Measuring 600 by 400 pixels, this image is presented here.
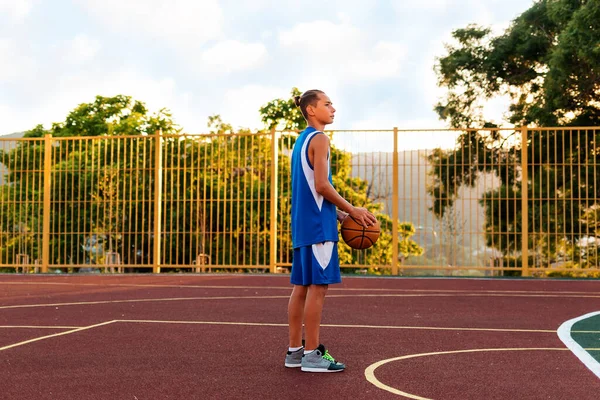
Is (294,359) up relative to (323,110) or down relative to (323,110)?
down

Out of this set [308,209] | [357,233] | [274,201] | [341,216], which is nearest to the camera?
[308,209]

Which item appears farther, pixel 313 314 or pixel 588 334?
pixel 588 334

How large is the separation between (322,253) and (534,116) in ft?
62.5

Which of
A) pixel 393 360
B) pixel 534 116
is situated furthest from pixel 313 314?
pixel 534 116

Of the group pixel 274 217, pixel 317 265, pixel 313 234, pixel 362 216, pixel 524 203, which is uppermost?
pixel 524 203

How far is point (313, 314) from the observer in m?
5.43

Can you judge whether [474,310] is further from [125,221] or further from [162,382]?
[125,221]

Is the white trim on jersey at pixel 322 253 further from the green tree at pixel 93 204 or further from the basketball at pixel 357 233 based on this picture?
the green tree at pixel 93 204

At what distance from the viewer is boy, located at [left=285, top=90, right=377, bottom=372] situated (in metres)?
5.42

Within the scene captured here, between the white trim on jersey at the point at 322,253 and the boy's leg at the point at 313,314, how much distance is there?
6.2 inches

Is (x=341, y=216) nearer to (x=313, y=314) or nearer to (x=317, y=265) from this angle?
(x=317, y=265)

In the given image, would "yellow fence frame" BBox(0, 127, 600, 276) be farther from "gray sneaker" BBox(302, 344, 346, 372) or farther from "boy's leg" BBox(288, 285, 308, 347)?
"gray sneaker" BBox(302, 344, 346, 372)

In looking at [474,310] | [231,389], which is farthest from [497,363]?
[474,310]

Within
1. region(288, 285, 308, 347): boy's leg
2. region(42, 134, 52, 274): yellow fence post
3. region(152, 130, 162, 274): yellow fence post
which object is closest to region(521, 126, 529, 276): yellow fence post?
region(152, 130, 162, 274): yellow fence post
